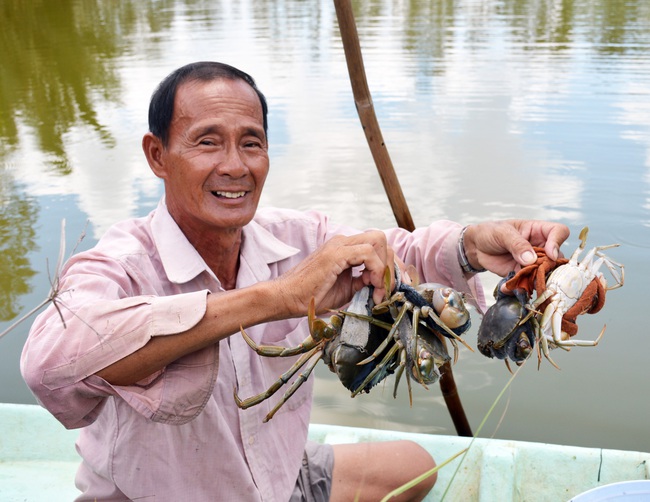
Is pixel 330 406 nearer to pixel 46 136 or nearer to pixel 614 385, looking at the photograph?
pixel 614 385

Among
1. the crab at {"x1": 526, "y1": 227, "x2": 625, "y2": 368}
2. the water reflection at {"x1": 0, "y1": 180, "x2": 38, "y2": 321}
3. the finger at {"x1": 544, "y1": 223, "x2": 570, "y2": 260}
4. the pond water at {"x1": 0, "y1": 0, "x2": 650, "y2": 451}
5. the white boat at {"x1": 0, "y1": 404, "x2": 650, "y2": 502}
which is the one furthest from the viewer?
the water reflection at {"x1": 0, "y1": 180, "x2": 38, "y2": 321}

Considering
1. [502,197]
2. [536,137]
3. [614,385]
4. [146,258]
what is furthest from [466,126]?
[146,258]

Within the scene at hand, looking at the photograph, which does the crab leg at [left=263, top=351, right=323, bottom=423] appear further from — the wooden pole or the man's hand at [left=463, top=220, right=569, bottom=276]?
the wooden pole

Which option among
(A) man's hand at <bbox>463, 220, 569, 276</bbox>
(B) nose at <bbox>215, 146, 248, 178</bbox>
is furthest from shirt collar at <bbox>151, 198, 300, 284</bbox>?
(A) man's hand at <bbox>463, 220, 569, 276</bbox>

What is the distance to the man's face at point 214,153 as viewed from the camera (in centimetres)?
211

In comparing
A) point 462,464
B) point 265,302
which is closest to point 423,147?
point 462,464

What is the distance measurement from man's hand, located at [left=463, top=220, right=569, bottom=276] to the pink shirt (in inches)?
3.5

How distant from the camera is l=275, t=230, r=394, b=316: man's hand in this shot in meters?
1.76

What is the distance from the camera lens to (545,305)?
2041mm

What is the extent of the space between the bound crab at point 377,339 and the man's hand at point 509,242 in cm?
34

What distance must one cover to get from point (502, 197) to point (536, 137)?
165 centimetres

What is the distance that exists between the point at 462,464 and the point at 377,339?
1.25 m

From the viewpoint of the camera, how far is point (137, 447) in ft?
6.63

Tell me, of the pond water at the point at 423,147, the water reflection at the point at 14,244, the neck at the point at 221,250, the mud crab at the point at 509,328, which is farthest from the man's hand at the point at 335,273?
the water reflection at the point at 14,244
